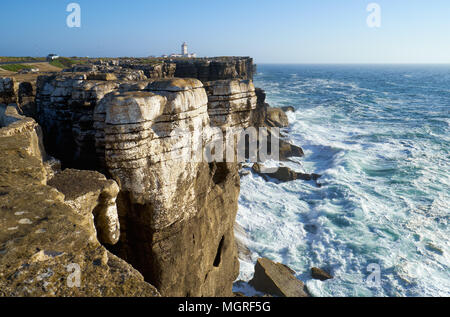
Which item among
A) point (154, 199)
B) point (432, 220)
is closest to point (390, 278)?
point (432, 220)

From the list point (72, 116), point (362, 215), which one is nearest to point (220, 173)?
point (72, 116)

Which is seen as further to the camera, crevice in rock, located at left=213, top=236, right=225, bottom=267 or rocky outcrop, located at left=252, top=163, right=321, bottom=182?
rocky outcrop, located at left=252, top=163, right=321, bottom=182

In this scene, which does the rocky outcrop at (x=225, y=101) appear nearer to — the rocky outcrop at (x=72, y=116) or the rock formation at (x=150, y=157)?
the rock formation at (x=150, y=157)

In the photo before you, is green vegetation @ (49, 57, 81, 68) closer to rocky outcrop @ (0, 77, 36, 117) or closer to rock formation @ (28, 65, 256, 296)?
rocky outcrop @ (0, 77, 36, 117)

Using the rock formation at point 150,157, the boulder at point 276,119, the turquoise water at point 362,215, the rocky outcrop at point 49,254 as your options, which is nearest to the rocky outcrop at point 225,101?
the rock formation at point 150,157

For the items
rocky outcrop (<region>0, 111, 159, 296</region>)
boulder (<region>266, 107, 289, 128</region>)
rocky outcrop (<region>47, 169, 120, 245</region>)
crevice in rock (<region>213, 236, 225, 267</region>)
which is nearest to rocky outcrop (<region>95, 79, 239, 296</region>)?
rocky outcrop (<region>47, 169, 120, 245</region>)
